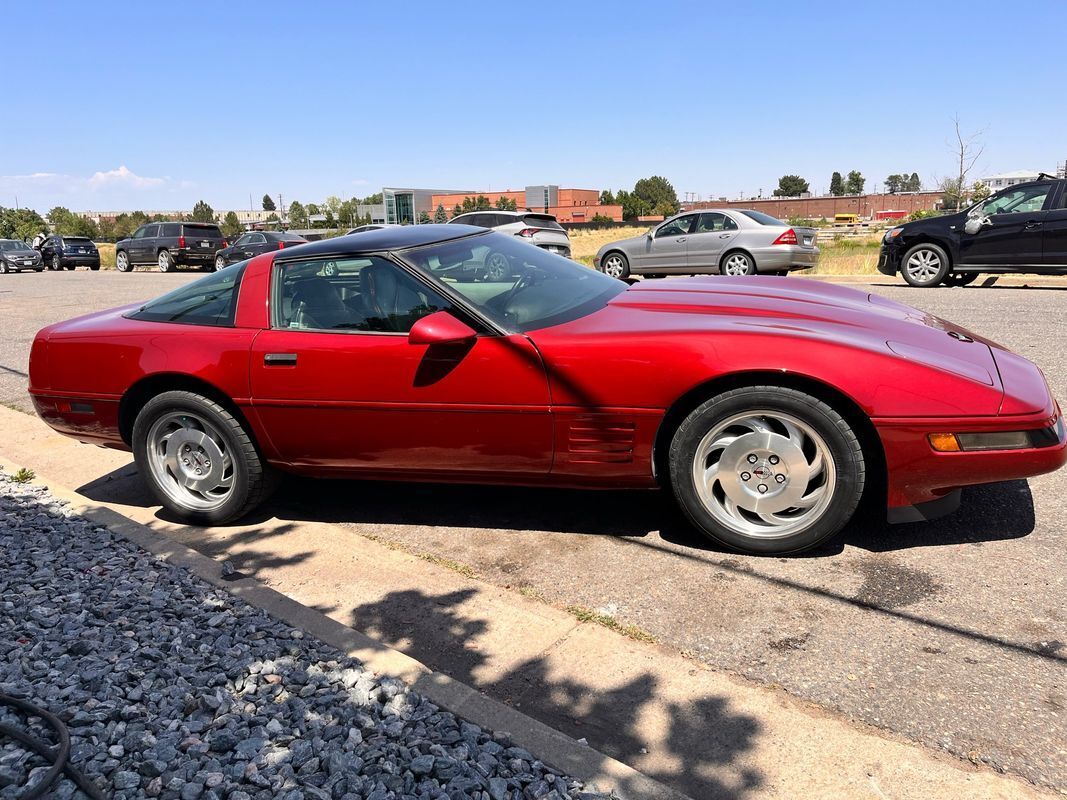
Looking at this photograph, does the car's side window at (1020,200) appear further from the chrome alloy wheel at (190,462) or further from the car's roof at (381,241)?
the chrome alloy wheel at (190,462)

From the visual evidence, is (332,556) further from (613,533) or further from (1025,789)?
(1025,789)

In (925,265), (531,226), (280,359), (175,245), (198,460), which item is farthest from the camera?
(175,245)

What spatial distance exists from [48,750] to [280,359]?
1964 mm

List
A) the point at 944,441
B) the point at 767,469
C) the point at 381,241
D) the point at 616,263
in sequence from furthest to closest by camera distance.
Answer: the point at 616,263
the point at 381,241
the point at 767,469
the point at 944,441

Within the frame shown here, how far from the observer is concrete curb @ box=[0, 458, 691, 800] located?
204 centimetres

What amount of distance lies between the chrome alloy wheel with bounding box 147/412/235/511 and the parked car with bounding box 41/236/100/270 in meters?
35.0

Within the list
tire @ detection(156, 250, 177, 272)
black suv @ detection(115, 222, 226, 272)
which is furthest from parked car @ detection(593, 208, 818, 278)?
tire @ detection(156, 250, 177, 272)

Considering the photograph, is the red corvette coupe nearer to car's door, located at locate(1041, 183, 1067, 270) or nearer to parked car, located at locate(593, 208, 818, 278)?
car's door, located at locate(1041, 183, 1067, 270)

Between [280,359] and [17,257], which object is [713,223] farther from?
[17,257]

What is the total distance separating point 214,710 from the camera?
2.41 meters

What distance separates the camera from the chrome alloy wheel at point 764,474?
3180mm

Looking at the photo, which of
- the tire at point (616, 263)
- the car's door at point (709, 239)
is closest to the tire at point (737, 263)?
the car's door at point (709, 239)

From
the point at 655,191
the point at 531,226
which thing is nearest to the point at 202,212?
the point at 655,191

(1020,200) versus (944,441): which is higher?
(1020,200)
